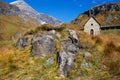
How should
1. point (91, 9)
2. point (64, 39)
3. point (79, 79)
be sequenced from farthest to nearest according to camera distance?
1. point (91, 9)
2. point (64, 39)
3. point (79, 79)

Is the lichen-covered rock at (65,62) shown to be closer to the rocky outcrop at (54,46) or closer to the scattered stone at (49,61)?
the rocky outcrop at (54,46)

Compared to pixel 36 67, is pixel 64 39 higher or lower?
higher

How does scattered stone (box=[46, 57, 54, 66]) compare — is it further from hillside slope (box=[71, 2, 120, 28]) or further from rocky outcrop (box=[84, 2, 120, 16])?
rocky outcrop (box=[84, 2, 120, 16])

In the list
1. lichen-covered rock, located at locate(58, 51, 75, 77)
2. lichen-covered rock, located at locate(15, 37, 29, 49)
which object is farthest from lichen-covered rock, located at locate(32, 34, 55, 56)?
lichen-covered rock, located at locate(58, 51, 75, 77)

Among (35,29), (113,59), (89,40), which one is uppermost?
(35,29)

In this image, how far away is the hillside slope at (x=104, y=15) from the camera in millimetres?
119250

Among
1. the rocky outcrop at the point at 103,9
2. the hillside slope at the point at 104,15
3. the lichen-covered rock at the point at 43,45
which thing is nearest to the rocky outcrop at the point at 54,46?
the lichen-covered rock at the point at 43,45

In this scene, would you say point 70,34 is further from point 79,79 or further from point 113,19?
point 113,19

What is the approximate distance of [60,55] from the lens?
866 inches

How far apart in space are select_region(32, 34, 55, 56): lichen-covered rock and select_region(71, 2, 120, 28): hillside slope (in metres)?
91.0

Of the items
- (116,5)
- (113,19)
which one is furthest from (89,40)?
(116,5)

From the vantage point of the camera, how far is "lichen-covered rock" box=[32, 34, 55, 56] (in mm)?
24645

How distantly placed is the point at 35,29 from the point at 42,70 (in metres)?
9.52

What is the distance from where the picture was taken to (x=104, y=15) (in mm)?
131875
